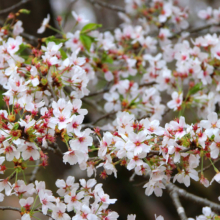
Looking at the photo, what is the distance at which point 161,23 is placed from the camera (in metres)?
2.93

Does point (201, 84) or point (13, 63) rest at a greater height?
point (13, 63)

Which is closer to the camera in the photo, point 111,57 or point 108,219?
point 108,219

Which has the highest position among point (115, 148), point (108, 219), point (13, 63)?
point (13, 63)

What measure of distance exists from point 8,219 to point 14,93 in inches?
128

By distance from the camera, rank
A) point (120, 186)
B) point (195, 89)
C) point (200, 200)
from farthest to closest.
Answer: point (120, 186) → point (195, 89) → point (200, 200)

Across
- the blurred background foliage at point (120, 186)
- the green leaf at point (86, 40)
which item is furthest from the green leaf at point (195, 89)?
the blurred background foliage at point (120, 186)

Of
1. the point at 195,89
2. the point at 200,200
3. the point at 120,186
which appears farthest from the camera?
the point at 120,186

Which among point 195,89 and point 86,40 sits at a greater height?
point 86,40

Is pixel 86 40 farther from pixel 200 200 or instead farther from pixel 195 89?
pixel 200 200

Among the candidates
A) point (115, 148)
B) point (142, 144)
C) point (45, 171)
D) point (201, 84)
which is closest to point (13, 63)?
point (115, 148)

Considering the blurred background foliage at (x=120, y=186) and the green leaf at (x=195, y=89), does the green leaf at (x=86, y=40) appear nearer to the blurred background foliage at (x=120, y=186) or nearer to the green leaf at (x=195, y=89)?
the green leaf at (x=195, y=89)

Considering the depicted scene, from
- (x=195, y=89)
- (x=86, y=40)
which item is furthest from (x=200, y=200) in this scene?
(x=86, y=40)

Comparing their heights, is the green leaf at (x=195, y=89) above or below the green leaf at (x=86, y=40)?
below

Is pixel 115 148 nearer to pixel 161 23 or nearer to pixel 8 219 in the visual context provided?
pixel 161 23
